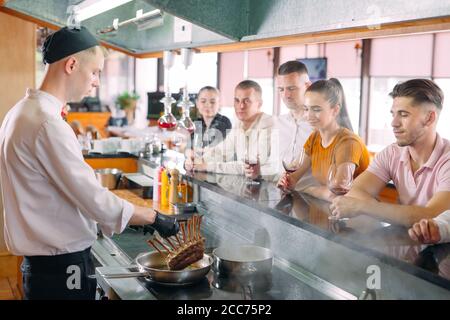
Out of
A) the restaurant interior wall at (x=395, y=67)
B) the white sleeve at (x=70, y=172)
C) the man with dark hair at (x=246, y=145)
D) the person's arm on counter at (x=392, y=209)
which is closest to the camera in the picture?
the white sleeve at (x=70, y=172)

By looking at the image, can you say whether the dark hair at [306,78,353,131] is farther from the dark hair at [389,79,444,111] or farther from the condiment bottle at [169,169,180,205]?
the condiment bottle at [169,169,180,205]

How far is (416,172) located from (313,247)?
0.60m

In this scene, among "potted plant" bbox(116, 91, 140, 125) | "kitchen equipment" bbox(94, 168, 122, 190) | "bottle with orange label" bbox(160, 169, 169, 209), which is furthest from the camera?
"potted plant" bbox(116, 91, 140, 125)

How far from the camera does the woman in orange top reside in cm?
286

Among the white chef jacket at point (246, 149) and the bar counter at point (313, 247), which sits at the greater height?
the white chef jacket at point (246, 149)

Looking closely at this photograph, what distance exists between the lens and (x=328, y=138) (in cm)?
298

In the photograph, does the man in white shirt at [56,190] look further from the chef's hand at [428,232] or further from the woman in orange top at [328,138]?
the woman in orange top at [328,138]

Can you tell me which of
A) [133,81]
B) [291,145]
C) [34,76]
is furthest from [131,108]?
[291,145]

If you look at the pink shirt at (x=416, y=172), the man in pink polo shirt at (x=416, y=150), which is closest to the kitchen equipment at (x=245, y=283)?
the man in pink polo shirt at (x=416, y=150)

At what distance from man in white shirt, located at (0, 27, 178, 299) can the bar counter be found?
0.17m

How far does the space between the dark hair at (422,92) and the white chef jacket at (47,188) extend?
125cm

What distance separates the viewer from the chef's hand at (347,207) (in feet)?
6.77

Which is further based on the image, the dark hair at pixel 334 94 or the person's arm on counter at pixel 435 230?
the dark hair at pixel 334 94

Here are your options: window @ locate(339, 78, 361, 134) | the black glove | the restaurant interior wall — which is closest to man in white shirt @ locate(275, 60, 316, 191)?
the black glove
